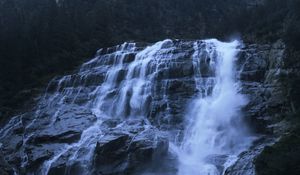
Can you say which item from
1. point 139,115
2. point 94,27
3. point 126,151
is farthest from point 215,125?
point 94,27

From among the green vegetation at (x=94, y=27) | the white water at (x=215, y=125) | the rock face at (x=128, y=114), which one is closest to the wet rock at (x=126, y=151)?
the rock face at (x=128, y=114)

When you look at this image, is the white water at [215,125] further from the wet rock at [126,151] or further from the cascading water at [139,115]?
the wet rock at [126,151]

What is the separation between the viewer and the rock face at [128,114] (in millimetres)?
31719

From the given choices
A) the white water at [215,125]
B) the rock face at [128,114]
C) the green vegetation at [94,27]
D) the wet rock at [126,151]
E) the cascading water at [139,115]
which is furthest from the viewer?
the green vegetation at [94,27]

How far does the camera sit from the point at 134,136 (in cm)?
3306

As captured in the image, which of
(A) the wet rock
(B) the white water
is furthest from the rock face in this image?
(B) the white water

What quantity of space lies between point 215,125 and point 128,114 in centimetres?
781

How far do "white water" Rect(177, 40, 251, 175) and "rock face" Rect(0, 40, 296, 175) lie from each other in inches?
27.2

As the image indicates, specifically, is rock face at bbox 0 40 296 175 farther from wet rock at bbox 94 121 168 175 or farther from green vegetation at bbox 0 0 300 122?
green vegetation at bbox 0 0 300 122

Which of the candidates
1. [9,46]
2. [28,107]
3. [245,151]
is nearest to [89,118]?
[28,107]

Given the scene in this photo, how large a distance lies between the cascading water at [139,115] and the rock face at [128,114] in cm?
8

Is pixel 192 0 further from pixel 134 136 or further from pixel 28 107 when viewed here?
pixel 134 136

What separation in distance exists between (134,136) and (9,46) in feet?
82.7

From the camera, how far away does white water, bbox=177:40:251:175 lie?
102 feet
